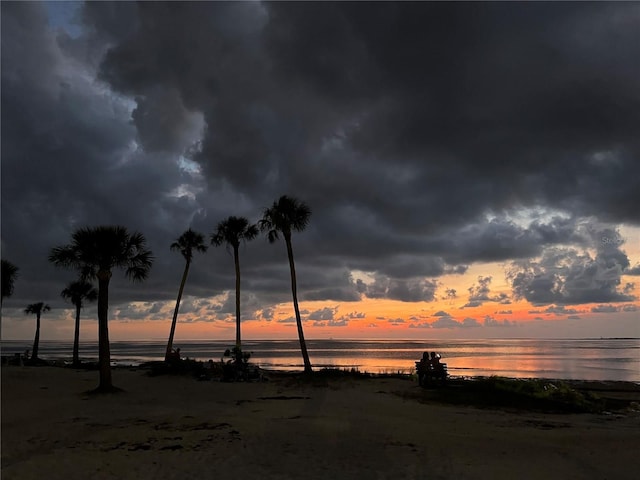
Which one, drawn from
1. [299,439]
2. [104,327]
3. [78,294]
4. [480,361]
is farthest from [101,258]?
[480,361]

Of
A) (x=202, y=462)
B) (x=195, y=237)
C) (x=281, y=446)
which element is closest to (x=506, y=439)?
(x=281, y=446)

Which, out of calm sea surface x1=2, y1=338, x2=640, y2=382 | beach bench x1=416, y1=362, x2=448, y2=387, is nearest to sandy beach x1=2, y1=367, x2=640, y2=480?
beach bench x1=416, y1=362, x2=448, y2=387

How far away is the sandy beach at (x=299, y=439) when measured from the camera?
32.5ft

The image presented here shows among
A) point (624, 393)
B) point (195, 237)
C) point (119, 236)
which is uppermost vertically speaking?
point (195, 237)

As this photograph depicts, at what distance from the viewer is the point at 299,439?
12555mm

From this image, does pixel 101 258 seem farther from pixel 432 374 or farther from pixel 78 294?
pixel 78 294

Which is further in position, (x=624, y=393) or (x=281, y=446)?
(x=624, y=393)

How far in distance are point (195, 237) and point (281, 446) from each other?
3138 cm

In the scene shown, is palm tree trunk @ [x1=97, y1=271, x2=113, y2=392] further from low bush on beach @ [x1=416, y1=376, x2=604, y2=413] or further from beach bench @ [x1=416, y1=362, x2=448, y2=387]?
beach bench @ [x1=416, y1=362, x2=448, y2=387]

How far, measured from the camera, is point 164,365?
3272 centimetres

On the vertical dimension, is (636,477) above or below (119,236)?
below

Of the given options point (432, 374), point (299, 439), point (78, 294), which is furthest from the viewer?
point (78, 294)

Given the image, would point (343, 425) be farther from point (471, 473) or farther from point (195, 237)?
point (195, 237)

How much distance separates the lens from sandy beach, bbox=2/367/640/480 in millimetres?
9906
